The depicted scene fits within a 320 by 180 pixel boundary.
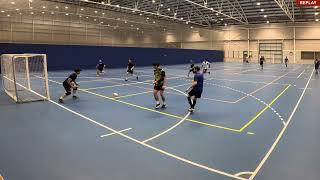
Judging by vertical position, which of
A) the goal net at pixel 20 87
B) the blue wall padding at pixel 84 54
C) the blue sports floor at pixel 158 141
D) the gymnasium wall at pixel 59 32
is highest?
the gymnasium wall at pixel 59 32

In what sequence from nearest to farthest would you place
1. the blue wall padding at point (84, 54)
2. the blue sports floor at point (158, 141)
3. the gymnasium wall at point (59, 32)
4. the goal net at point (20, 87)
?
1. the blue sports floor at point (158, 141)
2. the goal net at point (20, 87)
3. the blue wall padding at point (84, 54)
4. the gymnasium wall at point (59, 32)

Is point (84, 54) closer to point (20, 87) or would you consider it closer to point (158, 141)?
point (20, 87)

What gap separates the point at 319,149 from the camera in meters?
6.68

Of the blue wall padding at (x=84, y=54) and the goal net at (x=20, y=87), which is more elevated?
the blue wall padding at (x=84, y=54)

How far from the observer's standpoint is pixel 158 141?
7199 millimetres

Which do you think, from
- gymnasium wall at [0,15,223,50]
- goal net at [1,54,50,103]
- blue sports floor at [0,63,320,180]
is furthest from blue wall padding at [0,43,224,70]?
blue sports floor at [0,63,320,180]

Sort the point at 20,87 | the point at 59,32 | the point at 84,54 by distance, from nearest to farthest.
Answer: the point at 20,87 → the point at 84,54 → the point at 59,32

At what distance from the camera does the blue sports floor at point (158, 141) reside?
543cm

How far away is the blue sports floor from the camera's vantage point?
5426 mm

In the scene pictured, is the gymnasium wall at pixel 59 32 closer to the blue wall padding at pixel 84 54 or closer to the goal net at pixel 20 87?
the blue wall padding at pixel 84 54

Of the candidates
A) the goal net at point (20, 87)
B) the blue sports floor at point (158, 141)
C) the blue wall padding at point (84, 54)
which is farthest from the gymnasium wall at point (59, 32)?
the blue sports floor at point (158, 141)

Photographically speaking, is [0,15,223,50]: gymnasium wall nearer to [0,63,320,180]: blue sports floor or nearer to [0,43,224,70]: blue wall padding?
[0,43,224,70]: blue wall padding

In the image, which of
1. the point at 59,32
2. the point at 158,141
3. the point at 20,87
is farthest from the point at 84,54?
the point at 158,141

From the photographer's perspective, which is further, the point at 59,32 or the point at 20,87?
the point at 59,32
